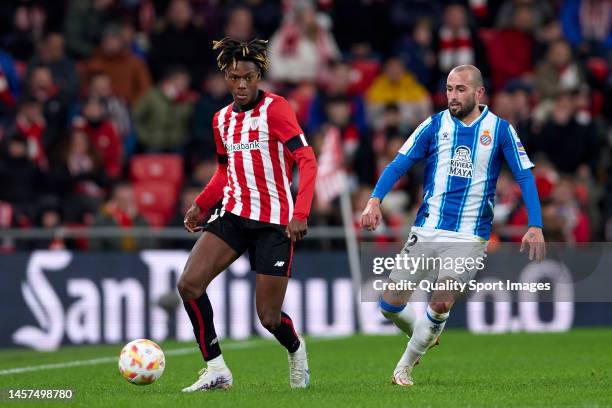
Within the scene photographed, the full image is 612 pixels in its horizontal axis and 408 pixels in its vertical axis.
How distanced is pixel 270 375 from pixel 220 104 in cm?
938

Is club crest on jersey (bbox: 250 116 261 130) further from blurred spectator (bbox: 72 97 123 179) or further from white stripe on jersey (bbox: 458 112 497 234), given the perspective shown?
blurred spectator (bbox: 72 97 123 179)

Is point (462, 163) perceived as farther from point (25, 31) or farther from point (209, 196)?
point (25, 31)

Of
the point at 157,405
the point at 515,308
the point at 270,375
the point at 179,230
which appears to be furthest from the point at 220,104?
the point at 157,405

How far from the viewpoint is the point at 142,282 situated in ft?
55.3

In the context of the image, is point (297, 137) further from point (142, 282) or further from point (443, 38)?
point (443, 38)

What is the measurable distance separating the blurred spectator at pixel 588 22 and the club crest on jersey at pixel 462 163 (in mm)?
12887

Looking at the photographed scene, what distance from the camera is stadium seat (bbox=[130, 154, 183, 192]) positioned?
63.0ft

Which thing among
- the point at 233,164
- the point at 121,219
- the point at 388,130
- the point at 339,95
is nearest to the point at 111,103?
the point at 121,219

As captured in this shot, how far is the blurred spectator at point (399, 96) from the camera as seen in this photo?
20266mm

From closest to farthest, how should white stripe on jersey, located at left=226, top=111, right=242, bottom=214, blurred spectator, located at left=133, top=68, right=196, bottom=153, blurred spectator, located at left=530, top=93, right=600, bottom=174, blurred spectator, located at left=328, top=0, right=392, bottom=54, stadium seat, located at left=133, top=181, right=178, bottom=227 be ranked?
white stripe on jersey, located at left=226, top=111, right=242, bottom=214
stadium seat, located at left=133, top=181, right=178, bottom=227
blurred spectator, located at left=530, top=93, right=600, bottom=174
blurred spectator, located at left=133, top=68, right=196, bottom=153
blurred spectator, located at left=328, top=0, right=392, bottom=54

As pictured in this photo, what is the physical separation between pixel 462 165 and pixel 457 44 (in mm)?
11398

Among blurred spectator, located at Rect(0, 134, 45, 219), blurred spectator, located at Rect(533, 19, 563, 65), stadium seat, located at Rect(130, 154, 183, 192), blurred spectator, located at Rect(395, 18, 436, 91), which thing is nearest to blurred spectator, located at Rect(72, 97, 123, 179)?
stadium seat, located at Rect(130, 154, 183, 192)

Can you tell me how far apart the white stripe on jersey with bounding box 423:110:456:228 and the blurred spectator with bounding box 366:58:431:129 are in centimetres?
1031

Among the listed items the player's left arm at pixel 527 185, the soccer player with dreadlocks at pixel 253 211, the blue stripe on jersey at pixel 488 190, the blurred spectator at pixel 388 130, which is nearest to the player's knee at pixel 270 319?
the soccer player with dreadlocks at pixel 253 211
